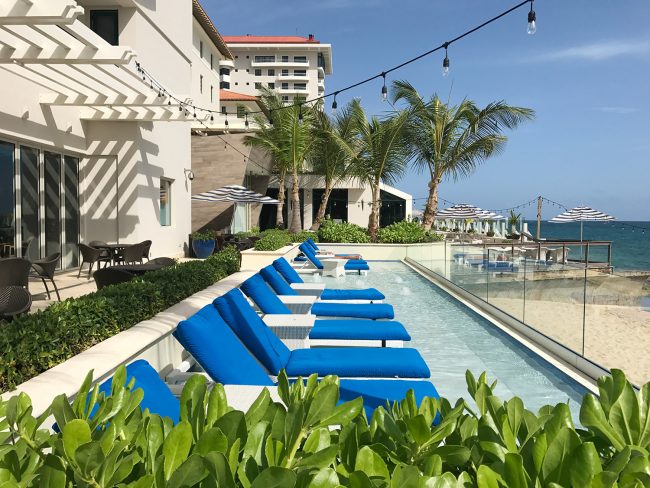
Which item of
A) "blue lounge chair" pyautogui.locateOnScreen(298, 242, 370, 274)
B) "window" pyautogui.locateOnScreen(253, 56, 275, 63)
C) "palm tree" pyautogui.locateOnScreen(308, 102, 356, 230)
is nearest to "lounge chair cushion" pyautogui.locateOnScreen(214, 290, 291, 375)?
"blue lounge chair" pyautogui.locateOnScreen(298, 242, 370, 274)

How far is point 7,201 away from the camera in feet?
35.9

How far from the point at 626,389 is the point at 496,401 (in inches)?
12.5

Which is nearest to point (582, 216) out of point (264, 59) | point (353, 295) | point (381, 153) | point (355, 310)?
point (381, 153)

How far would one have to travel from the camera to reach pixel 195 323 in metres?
4.03

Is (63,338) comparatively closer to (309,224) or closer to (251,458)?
(251,458)

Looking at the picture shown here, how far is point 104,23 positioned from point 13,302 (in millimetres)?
11048

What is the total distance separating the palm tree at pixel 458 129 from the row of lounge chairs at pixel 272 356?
53.9 ft

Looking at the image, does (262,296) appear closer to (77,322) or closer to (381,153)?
(77,322)

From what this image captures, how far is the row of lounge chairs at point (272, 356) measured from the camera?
3939 mm

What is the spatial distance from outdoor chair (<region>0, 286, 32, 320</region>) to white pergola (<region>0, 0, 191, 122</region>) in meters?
3.88

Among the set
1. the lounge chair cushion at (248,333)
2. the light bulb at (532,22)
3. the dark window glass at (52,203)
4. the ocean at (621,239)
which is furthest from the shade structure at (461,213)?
the lounge chair cushion at (248,333)

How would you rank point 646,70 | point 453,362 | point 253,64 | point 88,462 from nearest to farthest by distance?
point 88,462 → point 453,362 → point 646,70 → point 253,64

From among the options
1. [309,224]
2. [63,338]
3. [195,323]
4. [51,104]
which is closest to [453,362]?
[195,323]

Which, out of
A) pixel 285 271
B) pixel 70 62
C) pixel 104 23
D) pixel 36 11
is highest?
pixel 104 23
